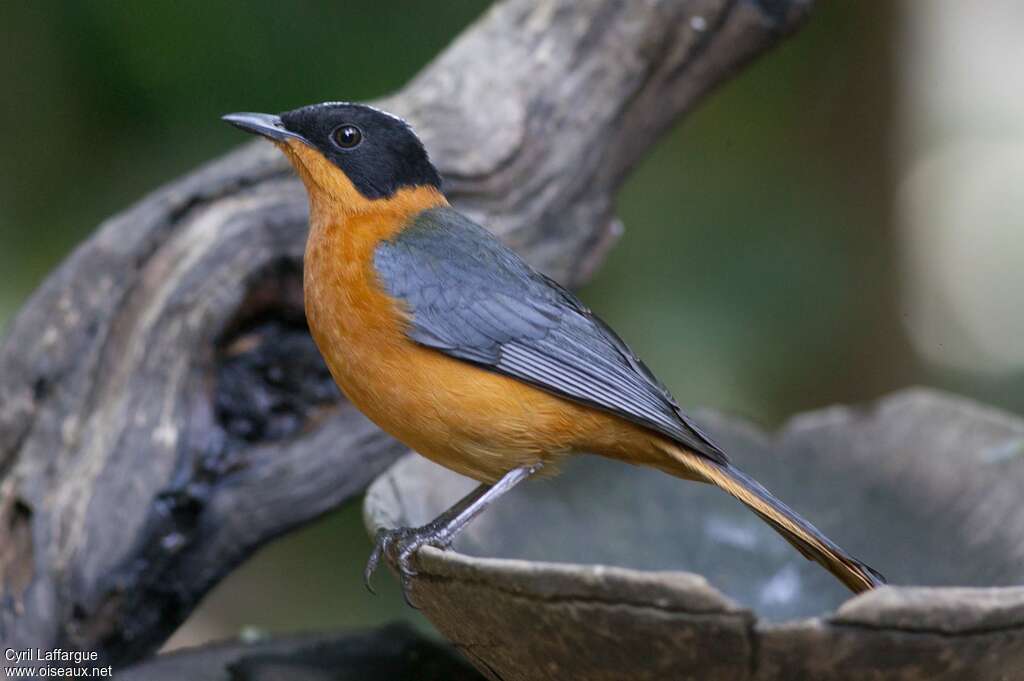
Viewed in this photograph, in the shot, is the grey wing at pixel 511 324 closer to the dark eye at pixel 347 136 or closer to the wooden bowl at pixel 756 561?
the dark eye at pixel 347 136

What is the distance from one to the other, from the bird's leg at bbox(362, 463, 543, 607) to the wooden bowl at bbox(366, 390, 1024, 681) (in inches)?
2.3

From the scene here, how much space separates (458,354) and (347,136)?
88 cm

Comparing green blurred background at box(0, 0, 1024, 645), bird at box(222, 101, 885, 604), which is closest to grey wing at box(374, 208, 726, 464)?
bird at box(222, 101, 885, 604)

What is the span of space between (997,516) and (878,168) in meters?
4.09

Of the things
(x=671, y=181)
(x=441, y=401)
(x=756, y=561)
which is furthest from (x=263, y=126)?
(x=671, y=181)

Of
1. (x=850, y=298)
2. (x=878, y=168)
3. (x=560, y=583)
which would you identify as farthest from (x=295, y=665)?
(x=878, y=168)

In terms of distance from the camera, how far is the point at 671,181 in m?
7.01

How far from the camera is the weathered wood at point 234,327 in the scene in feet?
12.0

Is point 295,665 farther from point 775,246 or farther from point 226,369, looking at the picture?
point 775,246

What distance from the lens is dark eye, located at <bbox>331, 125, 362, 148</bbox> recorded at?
12.0ft

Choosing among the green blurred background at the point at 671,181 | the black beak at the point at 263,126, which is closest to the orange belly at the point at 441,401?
the black beak at the point at 263,126

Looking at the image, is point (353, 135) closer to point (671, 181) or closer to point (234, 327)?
point (234, 327)

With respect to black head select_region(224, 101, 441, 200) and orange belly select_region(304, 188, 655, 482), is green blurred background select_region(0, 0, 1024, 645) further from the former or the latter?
orange belly select_region(304, 188, 655, 482)

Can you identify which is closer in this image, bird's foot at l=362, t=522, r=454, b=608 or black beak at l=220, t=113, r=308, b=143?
bird's foot at l=362, t=522, r=454, b=608
